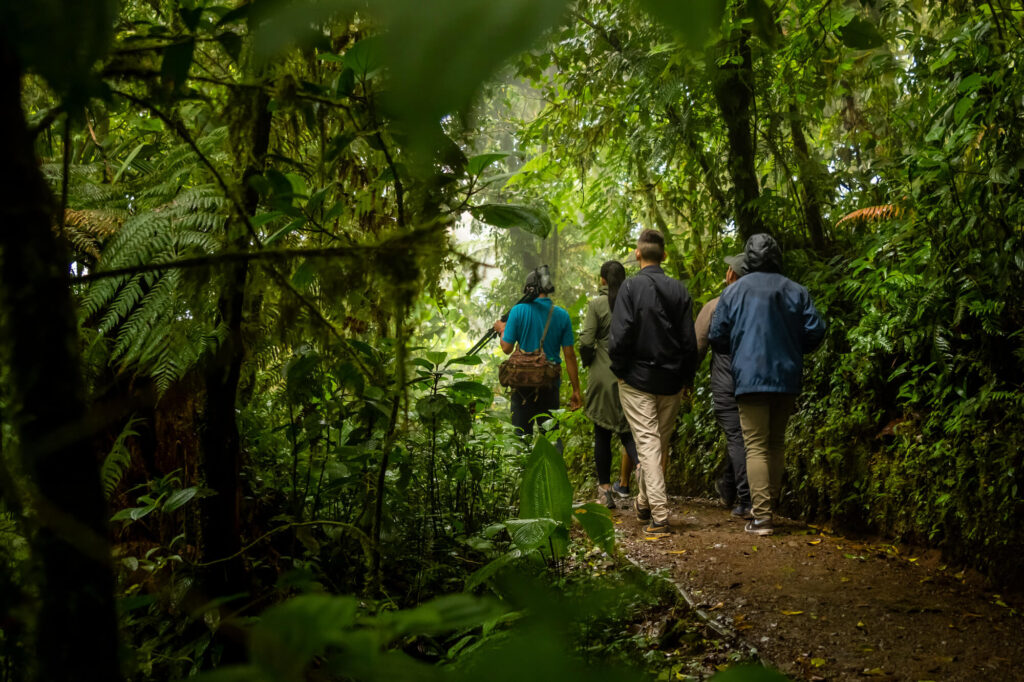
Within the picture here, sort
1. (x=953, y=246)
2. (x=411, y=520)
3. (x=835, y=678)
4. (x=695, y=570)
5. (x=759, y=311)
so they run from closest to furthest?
(x=835, y=678) → (x=411, y=520) → (x=695, y=570) → (x=953, y=246) → (x=759, y=311)

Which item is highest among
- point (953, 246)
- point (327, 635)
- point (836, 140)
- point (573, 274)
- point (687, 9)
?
point (573, 274)

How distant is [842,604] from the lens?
400cm

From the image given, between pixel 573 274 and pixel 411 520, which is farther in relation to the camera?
pixel 573 274

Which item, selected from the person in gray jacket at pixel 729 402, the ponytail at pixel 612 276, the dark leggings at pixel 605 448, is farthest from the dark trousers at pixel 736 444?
the ponytail at pixel 612 276

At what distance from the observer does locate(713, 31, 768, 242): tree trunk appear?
7297mm

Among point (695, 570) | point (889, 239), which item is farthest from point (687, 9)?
point (889, 239)

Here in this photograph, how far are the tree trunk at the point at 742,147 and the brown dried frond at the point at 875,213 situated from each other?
949 millimetres

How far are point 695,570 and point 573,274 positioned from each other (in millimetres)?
20522

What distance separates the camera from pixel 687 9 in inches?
20.8

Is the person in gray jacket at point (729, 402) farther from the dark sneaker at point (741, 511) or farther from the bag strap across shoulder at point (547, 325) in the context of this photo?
the bag strap across shoulder at point (547, 325)

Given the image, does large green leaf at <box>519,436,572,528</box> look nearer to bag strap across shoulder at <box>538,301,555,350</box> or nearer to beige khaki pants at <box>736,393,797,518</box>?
beige khaki pants at <box>736,393,797,518</box>

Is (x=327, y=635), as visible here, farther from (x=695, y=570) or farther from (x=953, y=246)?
(x=953, y=246)

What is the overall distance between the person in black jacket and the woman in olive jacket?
69 cm

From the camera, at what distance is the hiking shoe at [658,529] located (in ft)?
18.5
